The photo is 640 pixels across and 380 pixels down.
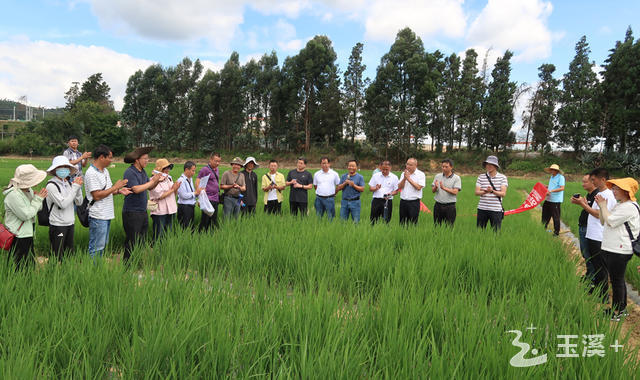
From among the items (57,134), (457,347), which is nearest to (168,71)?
(57,134)

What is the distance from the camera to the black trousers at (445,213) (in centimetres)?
586

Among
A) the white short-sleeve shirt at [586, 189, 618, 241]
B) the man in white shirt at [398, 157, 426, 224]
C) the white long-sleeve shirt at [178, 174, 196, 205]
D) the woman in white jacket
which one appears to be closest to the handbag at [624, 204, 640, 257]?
the woman in white jacket

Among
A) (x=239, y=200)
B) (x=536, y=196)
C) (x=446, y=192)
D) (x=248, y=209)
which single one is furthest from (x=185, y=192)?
(x=536, y=196)

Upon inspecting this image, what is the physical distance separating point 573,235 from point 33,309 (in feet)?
30.4

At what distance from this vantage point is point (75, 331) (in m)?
2.05

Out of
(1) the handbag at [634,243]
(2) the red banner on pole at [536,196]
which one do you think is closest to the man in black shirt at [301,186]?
(1) the handbag at [634,243]

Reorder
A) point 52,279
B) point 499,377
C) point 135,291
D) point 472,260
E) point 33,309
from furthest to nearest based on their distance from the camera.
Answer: point 472,260, point 52,279, point 135,291, point 33,309, point 499,377

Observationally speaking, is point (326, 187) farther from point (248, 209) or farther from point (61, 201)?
point (61, 201)

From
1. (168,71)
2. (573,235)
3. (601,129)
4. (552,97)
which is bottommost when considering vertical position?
(573,235)

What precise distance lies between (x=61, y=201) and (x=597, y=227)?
20.0 ft

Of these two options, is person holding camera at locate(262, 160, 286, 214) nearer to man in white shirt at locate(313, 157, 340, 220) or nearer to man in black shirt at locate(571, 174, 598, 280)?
man in white shirt at locate(313, 157, 340, 220)

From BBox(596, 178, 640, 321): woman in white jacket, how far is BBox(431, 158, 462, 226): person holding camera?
2335 millimetres

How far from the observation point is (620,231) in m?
3.37

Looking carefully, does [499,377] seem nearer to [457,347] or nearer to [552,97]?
[457,347]
